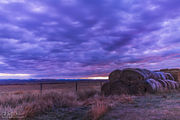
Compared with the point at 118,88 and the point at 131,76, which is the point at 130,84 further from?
the point at 118,88

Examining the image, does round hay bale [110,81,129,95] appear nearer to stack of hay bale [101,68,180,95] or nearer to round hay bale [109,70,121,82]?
Result: stack of hay bale [101,68,180,95]

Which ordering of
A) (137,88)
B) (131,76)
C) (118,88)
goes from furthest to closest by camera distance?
(131,76) < (118,88) < (137,88)

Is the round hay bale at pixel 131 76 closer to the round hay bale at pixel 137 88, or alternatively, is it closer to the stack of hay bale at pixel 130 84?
the stack of hay bale at pixel 130 84

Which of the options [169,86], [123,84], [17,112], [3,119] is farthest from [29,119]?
[169,86]

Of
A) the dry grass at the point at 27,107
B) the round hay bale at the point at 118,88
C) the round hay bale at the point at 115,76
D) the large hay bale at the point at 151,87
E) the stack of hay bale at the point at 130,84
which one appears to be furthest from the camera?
the round hay bale at the point at 115,76

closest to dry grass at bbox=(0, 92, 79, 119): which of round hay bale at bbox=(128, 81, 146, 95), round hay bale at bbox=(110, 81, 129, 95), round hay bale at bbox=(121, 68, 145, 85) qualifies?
round hay bale at bbox=(110, 81, 129, 95)

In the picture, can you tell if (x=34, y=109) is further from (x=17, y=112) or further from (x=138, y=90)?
(x=138, y=90)

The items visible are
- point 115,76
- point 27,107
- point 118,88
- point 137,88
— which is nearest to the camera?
point 27,107

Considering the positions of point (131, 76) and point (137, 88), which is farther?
point (131, 76)

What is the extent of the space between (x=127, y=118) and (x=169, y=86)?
11106 millimetres

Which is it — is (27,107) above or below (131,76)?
below

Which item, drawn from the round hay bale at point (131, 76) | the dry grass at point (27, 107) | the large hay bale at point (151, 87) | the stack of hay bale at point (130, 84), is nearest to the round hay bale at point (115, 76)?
the stack of hay bale at point (130, 84)

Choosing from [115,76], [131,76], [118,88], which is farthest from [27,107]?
[131,76]

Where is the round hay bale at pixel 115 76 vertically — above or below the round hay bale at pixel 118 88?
above
